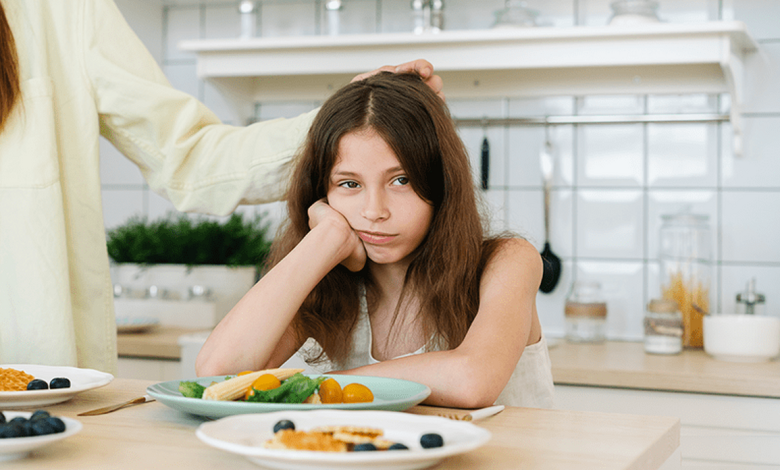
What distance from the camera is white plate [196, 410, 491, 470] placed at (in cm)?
45

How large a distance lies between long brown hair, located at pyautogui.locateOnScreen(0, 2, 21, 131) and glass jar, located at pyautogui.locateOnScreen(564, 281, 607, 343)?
1418 millimetres

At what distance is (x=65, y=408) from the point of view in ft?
2.25

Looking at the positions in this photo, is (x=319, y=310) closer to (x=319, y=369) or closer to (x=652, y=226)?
(x=319, y=369)

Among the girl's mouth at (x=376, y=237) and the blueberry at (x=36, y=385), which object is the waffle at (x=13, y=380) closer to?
the blueberry at (x=36, y=385)

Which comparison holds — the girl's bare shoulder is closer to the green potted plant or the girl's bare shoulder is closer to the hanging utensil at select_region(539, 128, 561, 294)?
the hanging utensil at select_region(539, 128, 561, 294)

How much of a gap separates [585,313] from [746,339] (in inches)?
15.5

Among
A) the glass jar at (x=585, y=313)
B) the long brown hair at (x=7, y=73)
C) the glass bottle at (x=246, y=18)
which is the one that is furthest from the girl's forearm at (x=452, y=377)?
the glass bottle at (x=246, y=18)

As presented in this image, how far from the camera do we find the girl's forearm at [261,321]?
2.73ft

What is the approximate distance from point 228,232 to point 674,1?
1.36m

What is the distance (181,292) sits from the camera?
2.08 meters

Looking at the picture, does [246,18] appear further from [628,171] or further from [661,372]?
[661,372]

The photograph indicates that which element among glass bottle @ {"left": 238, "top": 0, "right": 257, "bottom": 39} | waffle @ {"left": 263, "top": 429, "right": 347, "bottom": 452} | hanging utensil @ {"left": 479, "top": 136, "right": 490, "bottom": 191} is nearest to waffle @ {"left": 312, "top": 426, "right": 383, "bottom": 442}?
waffle @ {"left": 263, "top": 429, "right": 347, "bottom": 452}

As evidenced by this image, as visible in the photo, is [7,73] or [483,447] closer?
[483,447]

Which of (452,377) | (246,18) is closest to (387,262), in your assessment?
(452,377)
